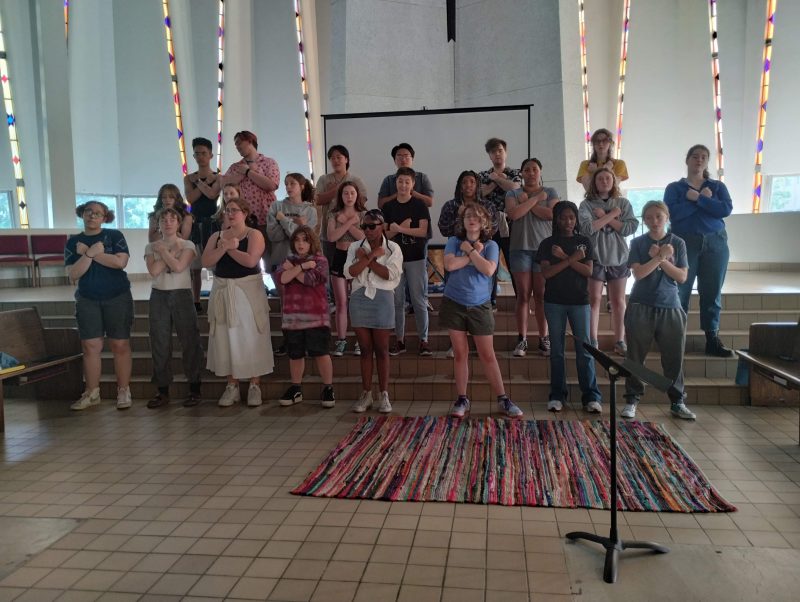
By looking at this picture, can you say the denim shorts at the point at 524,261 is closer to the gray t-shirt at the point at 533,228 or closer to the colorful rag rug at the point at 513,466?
the gray t-shirt at the point at 533,228

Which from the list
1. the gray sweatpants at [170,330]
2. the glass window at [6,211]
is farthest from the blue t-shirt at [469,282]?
the glass window at [6,211]

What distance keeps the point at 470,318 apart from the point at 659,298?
4.03ft

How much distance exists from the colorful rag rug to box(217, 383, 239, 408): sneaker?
3.91 feet

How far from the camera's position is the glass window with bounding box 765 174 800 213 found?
9.30 meters

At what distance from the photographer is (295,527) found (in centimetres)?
262

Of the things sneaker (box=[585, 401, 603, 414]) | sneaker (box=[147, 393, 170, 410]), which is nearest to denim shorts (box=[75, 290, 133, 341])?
sneaker (box=[147, 393, 170, 410])

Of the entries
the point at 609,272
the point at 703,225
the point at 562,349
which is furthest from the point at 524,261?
the point at 703,225

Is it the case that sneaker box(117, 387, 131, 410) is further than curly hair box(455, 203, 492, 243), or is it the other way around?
sneaker box(117, 387, 131, 410)

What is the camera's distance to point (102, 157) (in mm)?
10039

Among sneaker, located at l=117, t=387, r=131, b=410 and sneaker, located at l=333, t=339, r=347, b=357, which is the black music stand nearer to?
sneaker, located at l=333, t=339, r=347, b=357

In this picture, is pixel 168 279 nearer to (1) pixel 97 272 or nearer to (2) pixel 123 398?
(1) pixel 97 272

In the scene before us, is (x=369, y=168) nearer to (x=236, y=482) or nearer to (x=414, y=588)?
(x=236, y=482)

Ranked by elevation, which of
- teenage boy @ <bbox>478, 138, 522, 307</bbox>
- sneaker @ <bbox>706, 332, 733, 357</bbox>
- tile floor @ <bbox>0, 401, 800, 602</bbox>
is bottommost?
tile floor @ <bbox>0, 401, 800, 602</bbox>

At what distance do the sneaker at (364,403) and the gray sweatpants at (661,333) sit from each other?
1.81 m
